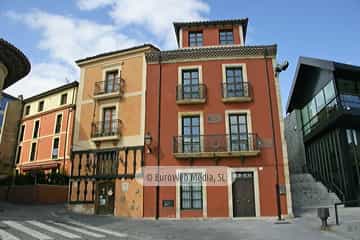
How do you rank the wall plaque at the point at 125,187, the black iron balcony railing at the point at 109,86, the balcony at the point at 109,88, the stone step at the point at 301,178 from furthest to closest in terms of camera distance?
the stone step at the point at 301,178
the black iron balcony railing at the point at 109,86
the balcony at the point at 109,88
the wall plaque at the point at 125,187

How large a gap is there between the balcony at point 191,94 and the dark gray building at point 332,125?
7.49 m

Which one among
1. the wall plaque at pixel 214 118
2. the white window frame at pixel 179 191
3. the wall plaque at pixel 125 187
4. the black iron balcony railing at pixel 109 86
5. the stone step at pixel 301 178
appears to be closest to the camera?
the white window frame at pixel 179 191

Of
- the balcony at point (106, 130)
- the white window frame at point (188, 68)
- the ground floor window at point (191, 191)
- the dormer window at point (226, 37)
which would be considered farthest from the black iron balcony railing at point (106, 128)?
the dormer window at point (226, 37)

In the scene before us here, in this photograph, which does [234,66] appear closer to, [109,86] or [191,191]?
[191,191]

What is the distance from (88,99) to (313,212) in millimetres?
13523

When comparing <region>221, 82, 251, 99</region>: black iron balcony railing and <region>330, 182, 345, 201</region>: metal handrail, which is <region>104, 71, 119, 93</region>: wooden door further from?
<region>330, 182, 345, 201</region>: metal handrail

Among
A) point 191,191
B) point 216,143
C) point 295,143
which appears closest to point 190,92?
point 216,143

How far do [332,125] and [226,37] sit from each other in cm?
795

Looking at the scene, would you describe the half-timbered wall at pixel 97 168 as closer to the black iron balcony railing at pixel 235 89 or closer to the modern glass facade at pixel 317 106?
the black iron balcony railing at pixel 235 89

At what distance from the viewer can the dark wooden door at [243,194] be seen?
1331 cm

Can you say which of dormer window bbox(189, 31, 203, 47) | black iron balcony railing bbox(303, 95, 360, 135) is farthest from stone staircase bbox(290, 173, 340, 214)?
dormer window bbox(189, 31, 203, 47)

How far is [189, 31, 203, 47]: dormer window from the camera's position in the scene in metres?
16.9

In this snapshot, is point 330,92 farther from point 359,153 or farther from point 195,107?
point 195,107

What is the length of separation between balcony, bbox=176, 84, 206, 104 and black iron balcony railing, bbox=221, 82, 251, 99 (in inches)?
43.3
